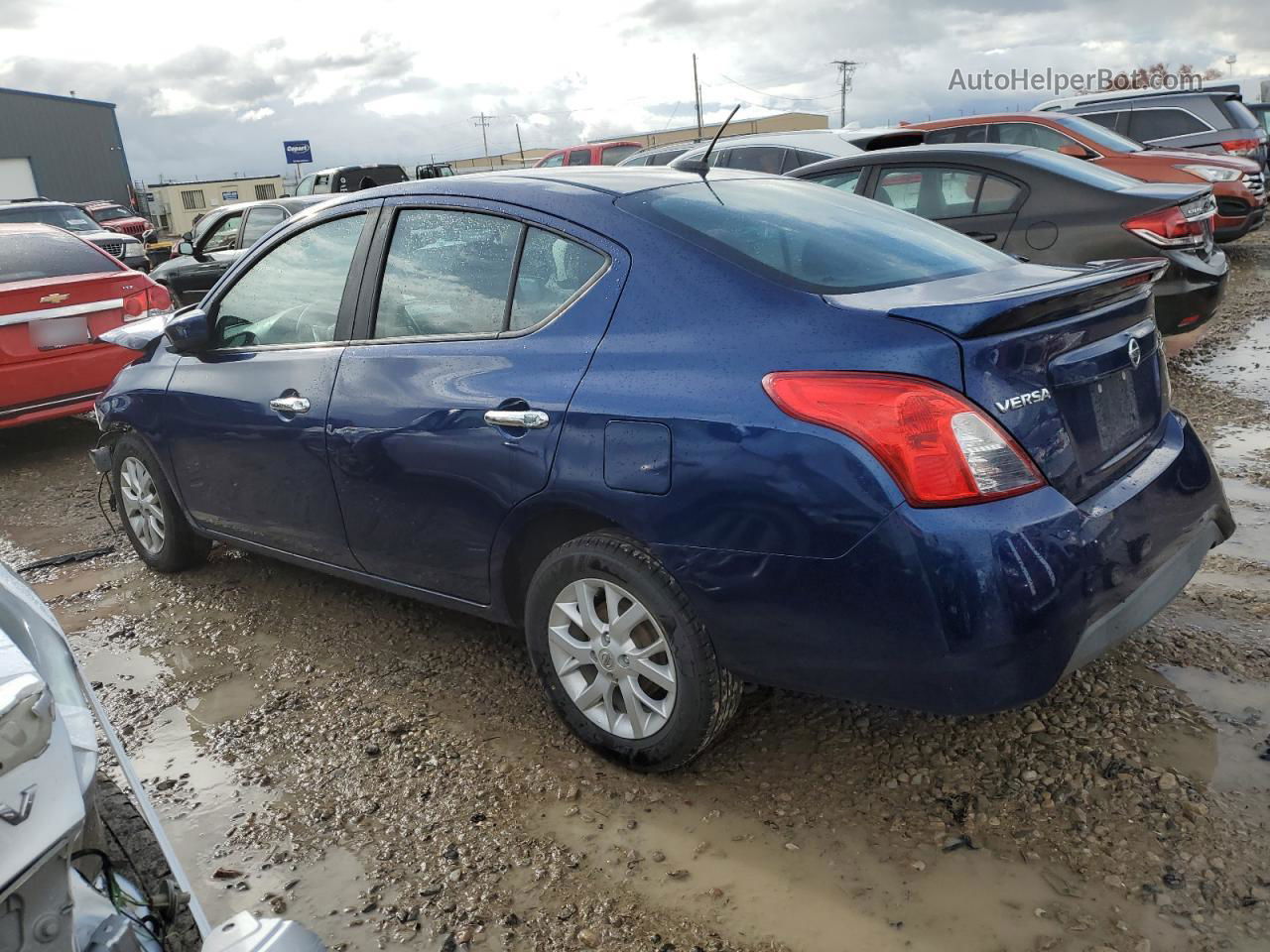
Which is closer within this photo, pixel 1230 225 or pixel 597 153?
pixel 1230 225

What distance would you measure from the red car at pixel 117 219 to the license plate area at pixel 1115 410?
24303 millimetres

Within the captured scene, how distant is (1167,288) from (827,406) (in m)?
4.72

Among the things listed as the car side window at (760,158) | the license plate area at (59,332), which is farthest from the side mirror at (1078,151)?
the license plate area at (59,332)

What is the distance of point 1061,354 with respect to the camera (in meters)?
2.39

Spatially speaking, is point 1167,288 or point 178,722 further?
point 1167,288

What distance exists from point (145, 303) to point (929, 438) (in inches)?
260

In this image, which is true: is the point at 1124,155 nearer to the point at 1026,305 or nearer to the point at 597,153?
the point at 1026,305

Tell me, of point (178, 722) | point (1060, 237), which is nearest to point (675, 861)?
point (178, 722)

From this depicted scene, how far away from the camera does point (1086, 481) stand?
240cm

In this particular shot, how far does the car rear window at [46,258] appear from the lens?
677 cm

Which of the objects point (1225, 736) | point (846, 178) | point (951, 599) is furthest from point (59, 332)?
point (1225, 736)

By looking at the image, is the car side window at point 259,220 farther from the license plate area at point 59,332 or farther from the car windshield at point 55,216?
the license plate area at point 59,332

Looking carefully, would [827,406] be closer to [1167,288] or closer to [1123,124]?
[1167,288]

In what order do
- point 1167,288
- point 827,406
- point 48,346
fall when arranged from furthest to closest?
point 48,346 → point 1167,288 → point 827,406
